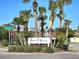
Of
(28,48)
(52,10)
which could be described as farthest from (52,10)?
(28,48)

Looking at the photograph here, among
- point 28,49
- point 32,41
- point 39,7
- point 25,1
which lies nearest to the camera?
point 28,49

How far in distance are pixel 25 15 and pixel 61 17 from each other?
8.15 metres

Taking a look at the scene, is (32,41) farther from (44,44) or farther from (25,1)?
(25,1)

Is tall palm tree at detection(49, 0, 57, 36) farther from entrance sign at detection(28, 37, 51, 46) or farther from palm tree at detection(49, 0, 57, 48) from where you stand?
entrance sign at detection(28, 37, 51, 46)

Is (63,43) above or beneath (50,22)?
beneath

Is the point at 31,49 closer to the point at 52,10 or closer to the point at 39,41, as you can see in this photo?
the point at 39,41

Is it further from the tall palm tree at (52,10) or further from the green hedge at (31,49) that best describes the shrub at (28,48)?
the tall palm tree at (52,10)

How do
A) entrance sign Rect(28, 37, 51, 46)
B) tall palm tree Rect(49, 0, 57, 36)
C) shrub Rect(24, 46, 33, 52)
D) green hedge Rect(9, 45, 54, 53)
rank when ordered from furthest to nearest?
tall palm tree Rect(49, 0, 57, 36) → entrance sign Rect(28, 37, 51, 46) → shrub Rect(24, 46, 33, 52) → green hedge Rect(9, 45, 54, 53)

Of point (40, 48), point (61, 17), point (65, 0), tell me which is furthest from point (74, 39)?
point (40, 48)

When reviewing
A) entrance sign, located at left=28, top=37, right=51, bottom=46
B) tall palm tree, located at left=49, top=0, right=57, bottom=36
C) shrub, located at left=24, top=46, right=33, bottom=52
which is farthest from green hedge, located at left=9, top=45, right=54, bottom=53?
tall palm tree, located at left=49, top=0, right=57, bottom=36

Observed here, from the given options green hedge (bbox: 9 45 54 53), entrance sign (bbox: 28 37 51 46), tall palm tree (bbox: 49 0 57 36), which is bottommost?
green hedge (bbox: 9 45 54 53)

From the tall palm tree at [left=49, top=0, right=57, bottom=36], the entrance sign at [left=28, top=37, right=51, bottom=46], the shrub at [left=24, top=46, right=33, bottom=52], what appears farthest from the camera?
the tall palm tree at [left=49, top=0, right=57, bottom=36]

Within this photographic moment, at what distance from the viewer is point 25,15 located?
2162 inches

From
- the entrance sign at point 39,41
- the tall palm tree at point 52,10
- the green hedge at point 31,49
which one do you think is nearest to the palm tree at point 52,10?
the tall palm tree at point 52,10
